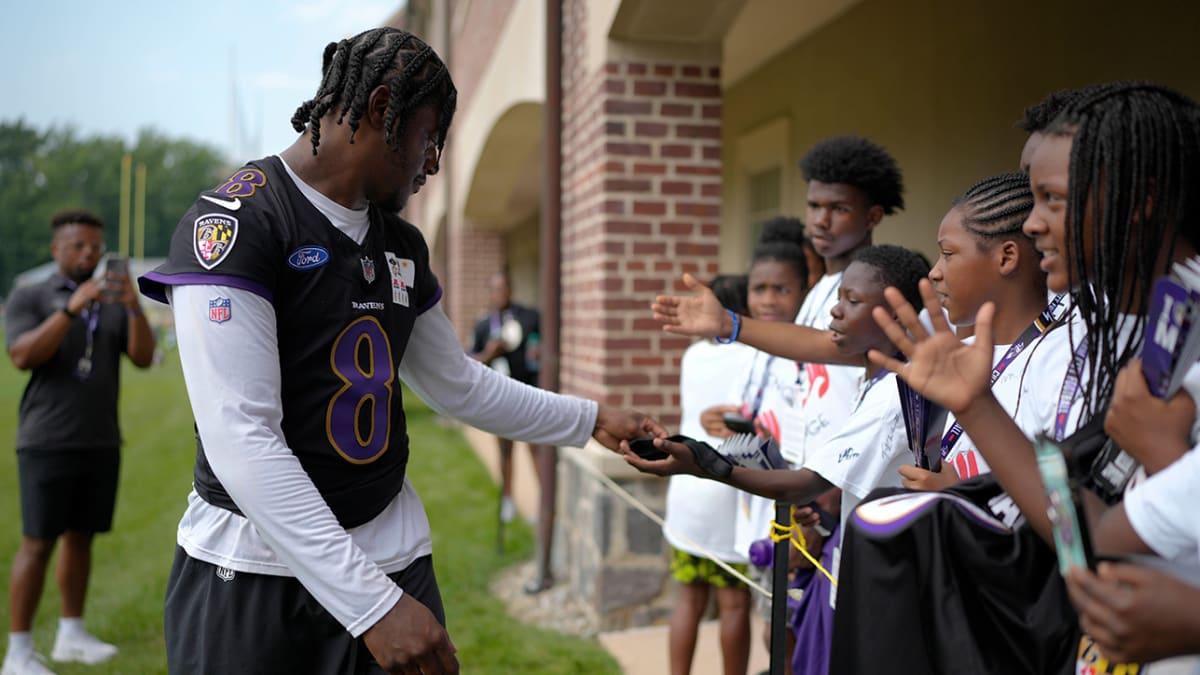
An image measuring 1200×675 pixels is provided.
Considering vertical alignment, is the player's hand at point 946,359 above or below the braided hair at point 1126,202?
below

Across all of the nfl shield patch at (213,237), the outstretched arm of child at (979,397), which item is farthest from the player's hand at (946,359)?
the nfl shield patch at (213,237)

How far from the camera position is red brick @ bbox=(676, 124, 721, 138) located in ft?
15.9

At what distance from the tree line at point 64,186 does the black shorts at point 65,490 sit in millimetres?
67368

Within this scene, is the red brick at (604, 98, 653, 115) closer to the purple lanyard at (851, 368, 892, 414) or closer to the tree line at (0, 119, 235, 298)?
the purple lanyard at (851, 368, 892, 414)

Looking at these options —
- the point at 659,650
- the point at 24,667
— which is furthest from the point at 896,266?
the point at 24,667

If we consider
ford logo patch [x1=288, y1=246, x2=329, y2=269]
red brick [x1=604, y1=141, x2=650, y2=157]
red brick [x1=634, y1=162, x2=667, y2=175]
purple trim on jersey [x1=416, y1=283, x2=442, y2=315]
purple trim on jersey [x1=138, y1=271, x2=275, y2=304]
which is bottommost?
purple trim on jersey [x1=416, y1=283, x2=442, y2=315]

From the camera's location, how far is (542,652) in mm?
4688

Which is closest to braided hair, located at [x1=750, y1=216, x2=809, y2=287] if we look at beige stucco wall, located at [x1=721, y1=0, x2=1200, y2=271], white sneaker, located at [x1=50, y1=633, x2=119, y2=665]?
beige stucco wall, located at [x1=721, y1=0, x2=1200, y2=271]

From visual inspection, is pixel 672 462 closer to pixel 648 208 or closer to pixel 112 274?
pixel 648 208

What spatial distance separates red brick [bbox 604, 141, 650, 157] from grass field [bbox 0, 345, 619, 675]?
2.51 meters

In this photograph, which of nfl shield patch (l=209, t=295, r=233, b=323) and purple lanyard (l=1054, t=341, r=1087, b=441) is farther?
nfl shield patch (l=209, t=295, r=233, b=323)

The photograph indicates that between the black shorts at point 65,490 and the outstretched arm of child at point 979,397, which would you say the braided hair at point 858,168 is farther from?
the black shorts at point 65,490

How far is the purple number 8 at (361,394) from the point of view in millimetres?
2062

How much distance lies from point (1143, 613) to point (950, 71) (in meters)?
4.32
